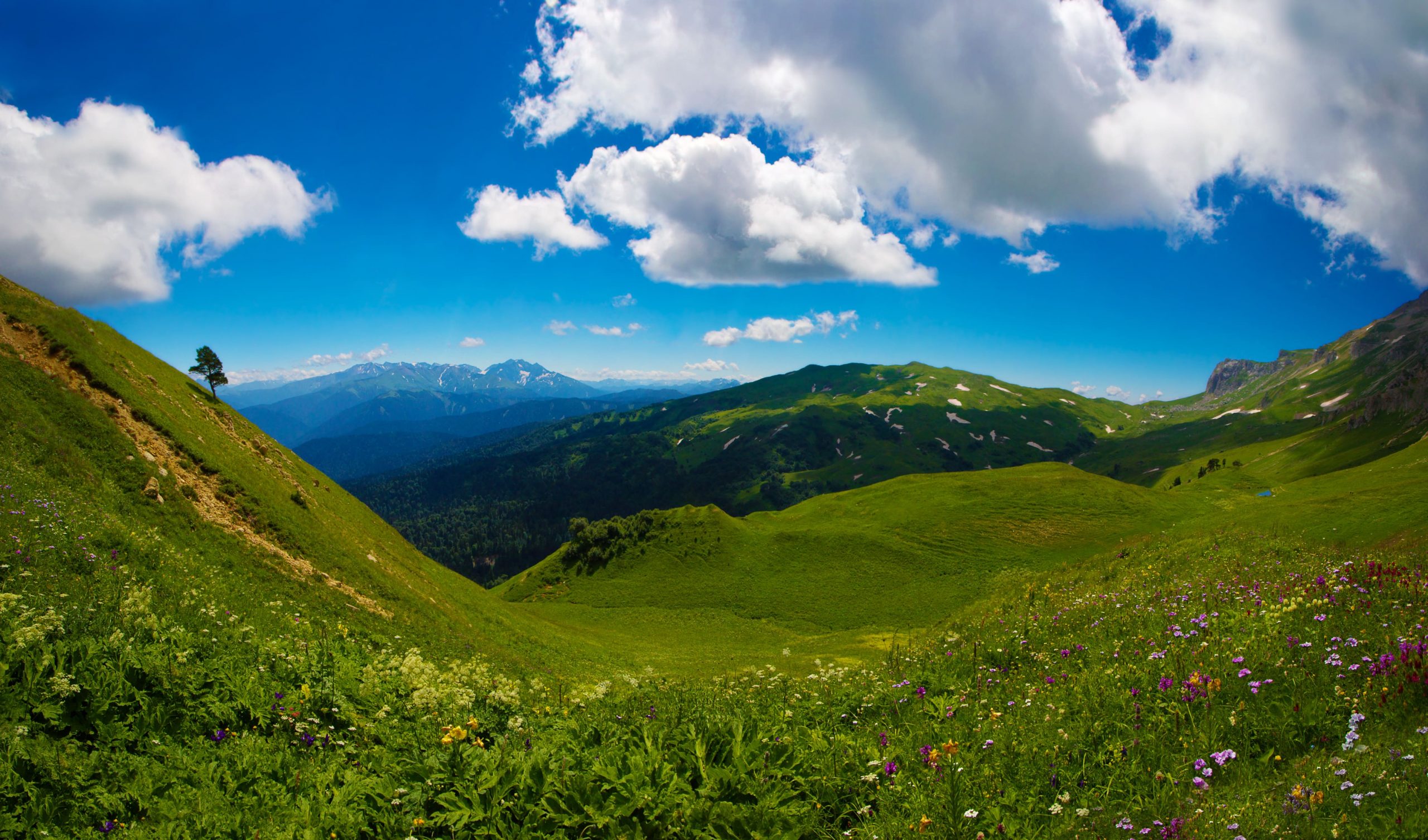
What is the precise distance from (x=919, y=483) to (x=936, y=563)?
3003 centimetres

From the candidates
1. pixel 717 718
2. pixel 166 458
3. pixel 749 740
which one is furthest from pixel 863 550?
pixel 749 740

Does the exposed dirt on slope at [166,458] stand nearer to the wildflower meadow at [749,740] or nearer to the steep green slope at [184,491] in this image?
the steep green slope at [184,491]

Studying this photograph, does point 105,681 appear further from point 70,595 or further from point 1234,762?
point 1234,762

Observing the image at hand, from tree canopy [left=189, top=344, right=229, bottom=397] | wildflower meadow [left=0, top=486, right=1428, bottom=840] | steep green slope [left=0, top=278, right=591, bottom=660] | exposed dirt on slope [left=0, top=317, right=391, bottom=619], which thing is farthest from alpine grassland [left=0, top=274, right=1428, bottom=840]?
tree canopy [left=189, top=344, right=229, bottom=397]

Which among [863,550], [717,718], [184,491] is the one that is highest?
[184,491]

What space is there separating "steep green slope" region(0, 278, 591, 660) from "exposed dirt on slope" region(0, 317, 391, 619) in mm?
76

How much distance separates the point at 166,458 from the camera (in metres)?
30.1

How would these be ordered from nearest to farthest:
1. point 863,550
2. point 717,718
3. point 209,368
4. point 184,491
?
point 717,718, point 184,491, point 209,368, point 863,550

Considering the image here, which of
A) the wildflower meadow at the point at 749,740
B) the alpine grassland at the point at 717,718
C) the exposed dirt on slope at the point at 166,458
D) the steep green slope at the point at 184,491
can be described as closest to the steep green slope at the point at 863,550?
the steep green slope at the point at 184,491

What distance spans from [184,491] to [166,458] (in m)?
3.41

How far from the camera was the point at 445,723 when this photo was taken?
28.7 ft

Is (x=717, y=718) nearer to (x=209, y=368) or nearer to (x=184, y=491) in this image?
(x=184, y=491)

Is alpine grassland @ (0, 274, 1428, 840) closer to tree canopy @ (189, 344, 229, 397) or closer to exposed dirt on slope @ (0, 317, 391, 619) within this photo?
exposed dirt on slope @ (0, 317, 391, 619)

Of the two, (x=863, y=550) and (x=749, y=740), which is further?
(x=863, y=550)
